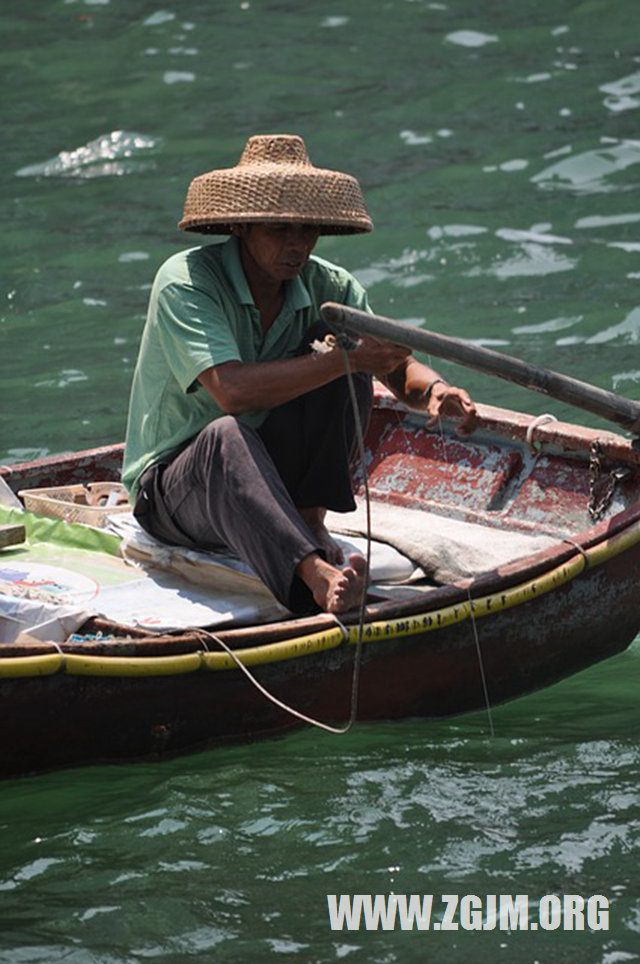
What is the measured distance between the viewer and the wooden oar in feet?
14.9

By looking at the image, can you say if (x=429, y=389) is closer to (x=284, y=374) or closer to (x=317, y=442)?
(x=317, y=442)

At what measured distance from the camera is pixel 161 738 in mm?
4711

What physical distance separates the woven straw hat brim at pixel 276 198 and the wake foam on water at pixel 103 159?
6384 mm

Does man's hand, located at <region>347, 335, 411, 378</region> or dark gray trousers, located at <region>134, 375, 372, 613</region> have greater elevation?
man's hand, located at <region>347, 335, 411, 378</region>

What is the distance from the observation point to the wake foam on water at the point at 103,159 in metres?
11.4

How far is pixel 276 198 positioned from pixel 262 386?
0.55 meters

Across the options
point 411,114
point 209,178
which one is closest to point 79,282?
point 411,114

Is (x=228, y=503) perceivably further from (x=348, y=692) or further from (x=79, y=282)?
(x=79, y=282)

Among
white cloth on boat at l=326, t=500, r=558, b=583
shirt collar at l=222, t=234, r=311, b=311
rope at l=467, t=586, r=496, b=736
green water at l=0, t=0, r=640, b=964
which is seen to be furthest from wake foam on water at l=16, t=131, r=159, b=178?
rope at l=467, t=586, r=496, b=736

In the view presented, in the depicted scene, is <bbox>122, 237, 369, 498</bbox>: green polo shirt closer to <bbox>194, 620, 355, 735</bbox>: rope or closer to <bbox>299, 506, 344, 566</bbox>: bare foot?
<bbox>299, 506, 344, 566</bbox>: bare foot

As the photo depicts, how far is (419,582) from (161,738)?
109 centimetres

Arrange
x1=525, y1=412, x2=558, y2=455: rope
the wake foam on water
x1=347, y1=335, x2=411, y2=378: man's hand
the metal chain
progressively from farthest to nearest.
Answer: the wake foam on water, x1=525, y1=412, x2=558, y2=455: rope, the metal chain, x1=347, y1=335, x2=411, y2=378: man's hand

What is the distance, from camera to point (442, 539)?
5.45 metres

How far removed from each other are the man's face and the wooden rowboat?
40.3 inches
